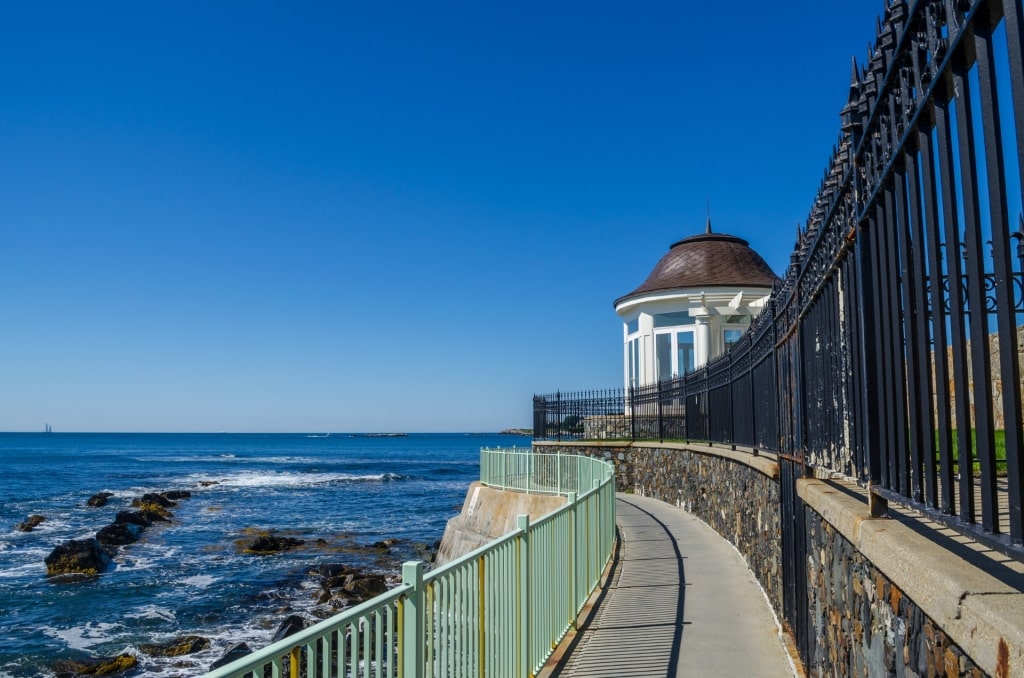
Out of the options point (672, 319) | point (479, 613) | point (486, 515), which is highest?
point (672, 319)

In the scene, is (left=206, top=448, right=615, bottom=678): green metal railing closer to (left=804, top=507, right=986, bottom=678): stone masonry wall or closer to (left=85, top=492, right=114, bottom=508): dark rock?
(left=804, top=507, right=986, bottom=678): stone masonry wall

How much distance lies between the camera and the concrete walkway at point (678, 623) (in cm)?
653

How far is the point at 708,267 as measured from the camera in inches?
1005

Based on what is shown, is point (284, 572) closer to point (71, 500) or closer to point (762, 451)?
point (762, 451)

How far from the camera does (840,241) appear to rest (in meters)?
4.39

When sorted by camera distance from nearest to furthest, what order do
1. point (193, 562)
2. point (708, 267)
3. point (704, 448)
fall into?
point (704, 448) < point (193, 562) < point (708, 267)

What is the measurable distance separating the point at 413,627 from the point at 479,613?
1.21 meters

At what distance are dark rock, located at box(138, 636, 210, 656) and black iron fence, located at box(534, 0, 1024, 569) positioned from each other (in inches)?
474

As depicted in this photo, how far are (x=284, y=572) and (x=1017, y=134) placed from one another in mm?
22913

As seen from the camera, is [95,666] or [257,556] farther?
[257,556]

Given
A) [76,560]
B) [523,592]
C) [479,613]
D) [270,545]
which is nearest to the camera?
[479,613]

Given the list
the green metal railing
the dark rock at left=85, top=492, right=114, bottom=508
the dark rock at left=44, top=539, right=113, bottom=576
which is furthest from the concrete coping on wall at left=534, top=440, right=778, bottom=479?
the dark rock at left=85, top=492, right=114, bottom=508

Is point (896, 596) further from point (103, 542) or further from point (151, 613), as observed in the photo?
point (103, 542)

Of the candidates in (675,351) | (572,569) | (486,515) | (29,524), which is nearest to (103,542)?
(29,524)
